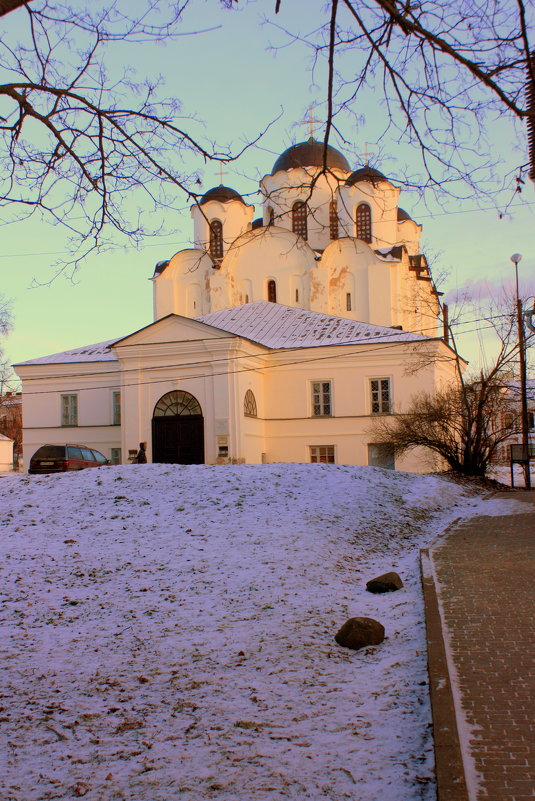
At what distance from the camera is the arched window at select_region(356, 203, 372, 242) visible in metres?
44.5

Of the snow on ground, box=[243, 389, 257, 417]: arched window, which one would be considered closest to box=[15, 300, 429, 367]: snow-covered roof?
box=[243, 389, 257, 417]: arched window

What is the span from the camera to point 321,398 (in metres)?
33.3

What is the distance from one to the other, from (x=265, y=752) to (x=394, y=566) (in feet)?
20.3

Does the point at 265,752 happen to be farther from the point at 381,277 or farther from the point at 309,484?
the point at 381,277

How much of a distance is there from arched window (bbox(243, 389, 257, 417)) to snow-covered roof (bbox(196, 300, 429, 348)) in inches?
92.4

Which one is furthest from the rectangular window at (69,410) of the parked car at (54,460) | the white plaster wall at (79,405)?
the parked car at (54,460)

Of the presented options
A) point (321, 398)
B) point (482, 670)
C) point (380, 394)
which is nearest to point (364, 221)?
point (321, 398)

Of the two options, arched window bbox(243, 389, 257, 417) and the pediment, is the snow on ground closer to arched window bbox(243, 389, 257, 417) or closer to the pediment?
arched window bbox(243, 389, 257, 417)

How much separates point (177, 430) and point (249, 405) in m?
3.15

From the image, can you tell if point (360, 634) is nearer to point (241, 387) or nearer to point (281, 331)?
point (241, 387)

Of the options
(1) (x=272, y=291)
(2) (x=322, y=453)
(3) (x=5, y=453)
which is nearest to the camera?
(2) (x=322, y=453)

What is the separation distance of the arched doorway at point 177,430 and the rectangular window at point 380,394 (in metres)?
7.23

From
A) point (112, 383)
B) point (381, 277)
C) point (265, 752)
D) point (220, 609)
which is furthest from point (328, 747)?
point (381, 277)

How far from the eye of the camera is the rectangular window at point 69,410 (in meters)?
36.9
